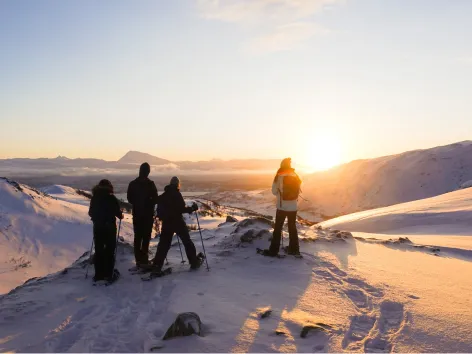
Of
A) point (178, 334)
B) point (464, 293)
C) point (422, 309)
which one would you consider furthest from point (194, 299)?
point (464, 293)

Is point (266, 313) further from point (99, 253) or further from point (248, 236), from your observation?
point (248, 236)

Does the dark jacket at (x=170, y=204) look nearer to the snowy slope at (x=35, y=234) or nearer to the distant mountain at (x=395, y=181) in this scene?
the snowy slope at (x=35, y=234)

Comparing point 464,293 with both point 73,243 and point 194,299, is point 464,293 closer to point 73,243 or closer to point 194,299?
point 194,299

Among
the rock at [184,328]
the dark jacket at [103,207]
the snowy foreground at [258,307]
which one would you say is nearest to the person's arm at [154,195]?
the dark jacket at [103,207]

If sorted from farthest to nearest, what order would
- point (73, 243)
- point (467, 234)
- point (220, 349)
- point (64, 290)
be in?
point (73, 243)
point (467, 234)
point (64, 290)
point (220, 349)

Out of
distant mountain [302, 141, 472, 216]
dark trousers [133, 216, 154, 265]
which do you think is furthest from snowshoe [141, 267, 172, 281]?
distant mountain [302, 141, 472, 216]

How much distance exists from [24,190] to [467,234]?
23.6 m

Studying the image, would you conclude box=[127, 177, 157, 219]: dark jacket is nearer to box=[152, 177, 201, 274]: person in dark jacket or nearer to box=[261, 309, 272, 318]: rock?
box=[152, 177, 201, 274]: person in dark jacket

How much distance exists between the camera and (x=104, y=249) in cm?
805

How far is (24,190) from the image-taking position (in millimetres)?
19812

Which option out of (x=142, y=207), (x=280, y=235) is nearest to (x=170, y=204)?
(x=142, y=207)

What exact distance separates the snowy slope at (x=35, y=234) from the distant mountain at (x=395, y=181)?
177 feet

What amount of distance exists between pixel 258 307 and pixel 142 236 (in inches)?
167

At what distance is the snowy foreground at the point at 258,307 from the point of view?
4.77 meters
